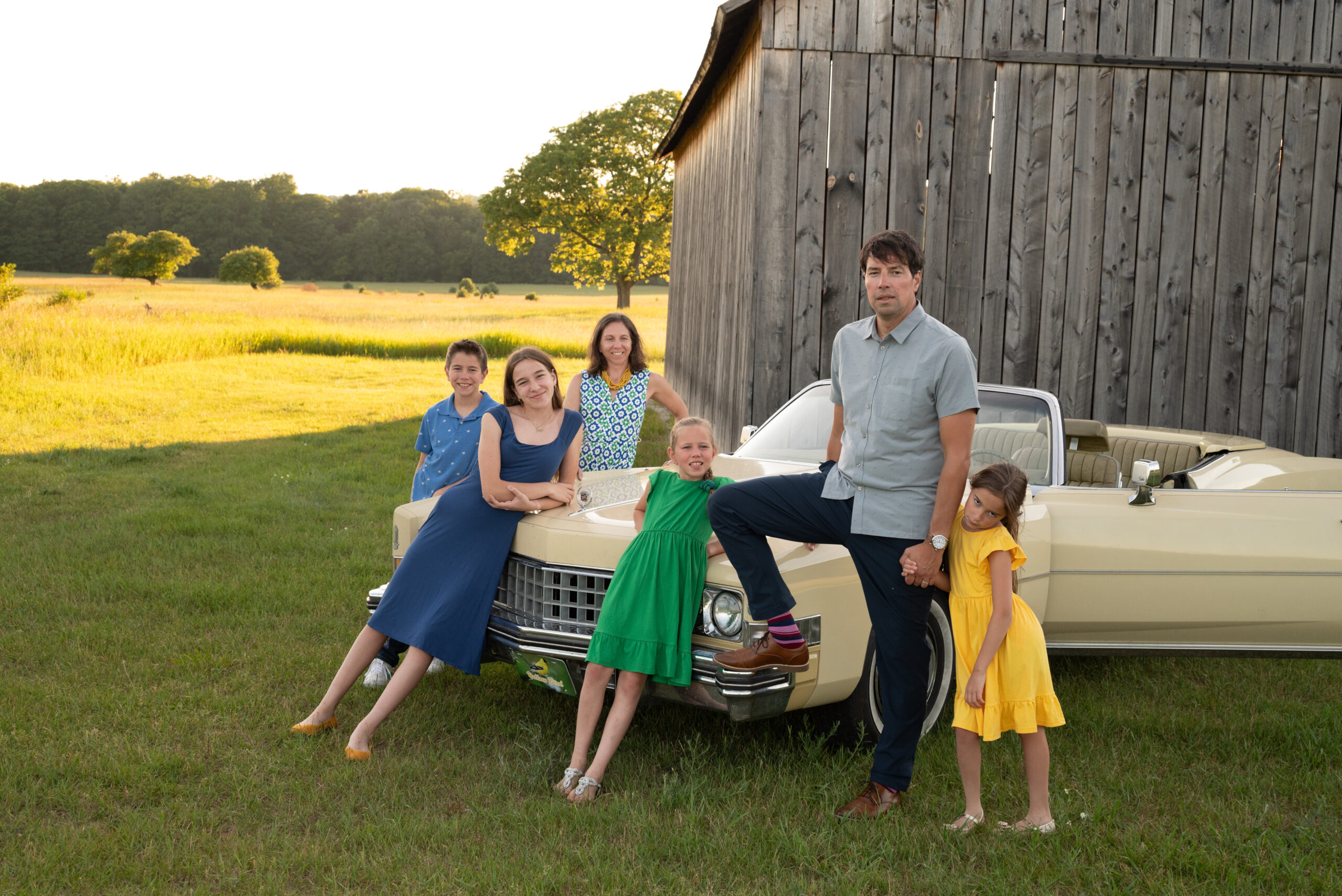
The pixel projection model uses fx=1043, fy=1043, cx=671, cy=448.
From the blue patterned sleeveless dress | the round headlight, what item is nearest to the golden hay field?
the blue patterned sleeveless dress

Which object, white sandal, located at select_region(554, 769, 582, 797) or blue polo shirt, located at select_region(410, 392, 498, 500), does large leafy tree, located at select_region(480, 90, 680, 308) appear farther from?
white sandal, located at select_region(554, 769, 582, 797)

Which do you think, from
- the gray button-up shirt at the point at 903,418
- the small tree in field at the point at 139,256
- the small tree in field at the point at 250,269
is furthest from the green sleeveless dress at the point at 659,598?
the small tree in field at the point at 250,269

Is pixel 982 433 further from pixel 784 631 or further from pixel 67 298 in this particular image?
pixel 67 298

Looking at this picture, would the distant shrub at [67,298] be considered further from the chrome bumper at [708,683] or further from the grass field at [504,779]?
the chrome bumper at [708,683]

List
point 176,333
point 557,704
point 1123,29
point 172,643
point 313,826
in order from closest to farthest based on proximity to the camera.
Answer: point 313,826 → point 557,704 → point 172,643 → point 1123,29 → point 176,333

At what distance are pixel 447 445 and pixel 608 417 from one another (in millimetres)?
844

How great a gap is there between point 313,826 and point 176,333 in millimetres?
21798

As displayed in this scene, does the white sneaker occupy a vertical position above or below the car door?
below

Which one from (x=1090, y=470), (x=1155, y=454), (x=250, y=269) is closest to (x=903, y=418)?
(x=1090, y=470)

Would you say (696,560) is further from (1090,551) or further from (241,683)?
(241,683)

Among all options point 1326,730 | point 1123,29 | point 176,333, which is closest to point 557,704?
point 1326,730

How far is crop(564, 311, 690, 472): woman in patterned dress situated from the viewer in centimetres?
537

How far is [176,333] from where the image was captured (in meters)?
22.7

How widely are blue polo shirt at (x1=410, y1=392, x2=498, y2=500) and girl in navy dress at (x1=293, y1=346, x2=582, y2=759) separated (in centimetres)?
88
